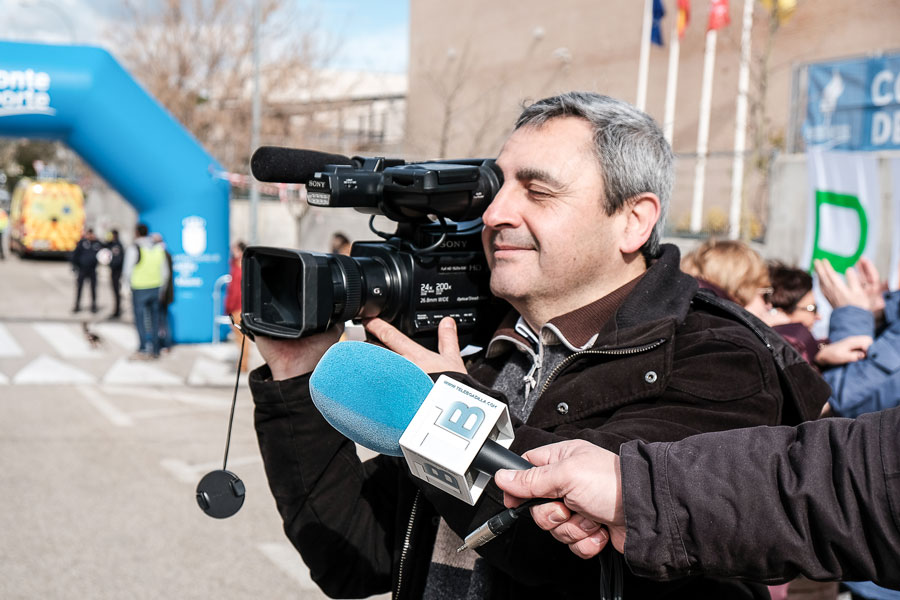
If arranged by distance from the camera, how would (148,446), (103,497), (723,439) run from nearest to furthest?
(723,439)
(103,497)
(148,446)

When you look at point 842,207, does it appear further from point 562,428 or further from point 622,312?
point 562,428

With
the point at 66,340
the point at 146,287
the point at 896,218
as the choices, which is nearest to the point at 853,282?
the point at 896,218

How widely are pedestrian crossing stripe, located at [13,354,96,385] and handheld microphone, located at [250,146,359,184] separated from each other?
822cm

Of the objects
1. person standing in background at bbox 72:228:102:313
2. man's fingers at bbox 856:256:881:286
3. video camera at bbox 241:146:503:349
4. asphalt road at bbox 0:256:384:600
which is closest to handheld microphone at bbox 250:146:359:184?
video camera at bbox 241:146:503:349

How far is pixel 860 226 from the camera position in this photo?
5.02 meters

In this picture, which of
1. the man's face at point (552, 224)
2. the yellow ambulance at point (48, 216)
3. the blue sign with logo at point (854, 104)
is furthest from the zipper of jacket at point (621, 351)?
the yellow ambulance at point (48, 216)

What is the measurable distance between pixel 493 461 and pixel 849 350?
2.65 m

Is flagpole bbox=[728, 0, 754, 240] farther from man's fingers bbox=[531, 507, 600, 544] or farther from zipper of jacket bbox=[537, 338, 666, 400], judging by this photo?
man's fingers bbox=[531, 507, 600, 544]

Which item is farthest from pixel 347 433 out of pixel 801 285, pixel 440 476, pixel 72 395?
pixel 72 395

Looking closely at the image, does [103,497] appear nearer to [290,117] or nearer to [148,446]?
[148,446]

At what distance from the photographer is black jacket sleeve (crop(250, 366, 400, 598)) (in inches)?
68.2

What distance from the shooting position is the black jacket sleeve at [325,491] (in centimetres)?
173

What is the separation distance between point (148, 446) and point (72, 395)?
2.26m

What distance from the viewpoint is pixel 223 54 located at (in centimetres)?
2486
